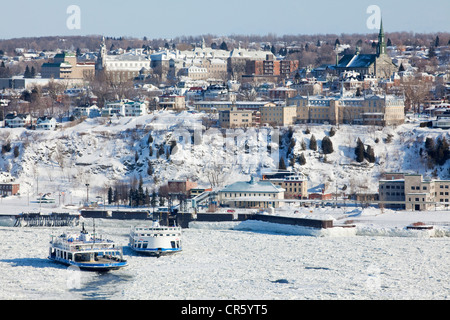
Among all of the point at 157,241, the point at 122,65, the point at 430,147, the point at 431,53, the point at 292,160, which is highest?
the point at 431,53

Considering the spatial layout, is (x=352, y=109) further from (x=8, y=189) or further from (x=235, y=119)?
(x=8, y=189)

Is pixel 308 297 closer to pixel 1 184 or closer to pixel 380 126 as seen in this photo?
pixel 1 184

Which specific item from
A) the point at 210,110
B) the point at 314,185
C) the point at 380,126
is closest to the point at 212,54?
the point at 210,110

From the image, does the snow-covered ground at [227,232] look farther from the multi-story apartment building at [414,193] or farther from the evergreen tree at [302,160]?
the multi-story apartment building at [414,193]

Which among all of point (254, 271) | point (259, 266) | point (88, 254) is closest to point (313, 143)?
point (259, 266)

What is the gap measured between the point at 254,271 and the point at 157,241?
17.9 ft

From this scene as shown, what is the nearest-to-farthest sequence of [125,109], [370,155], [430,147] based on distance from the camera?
1. [430,147]
2. [370,155]
3. [125,109]

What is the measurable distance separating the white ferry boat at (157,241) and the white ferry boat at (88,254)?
5.49ft

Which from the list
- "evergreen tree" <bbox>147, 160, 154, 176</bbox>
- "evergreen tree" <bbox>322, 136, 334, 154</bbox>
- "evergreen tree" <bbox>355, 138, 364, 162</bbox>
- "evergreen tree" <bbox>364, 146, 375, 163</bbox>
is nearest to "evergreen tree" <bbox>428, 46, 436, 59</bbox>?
"evergreen tree" <bbox>322, 136, 334, 154</bbox>

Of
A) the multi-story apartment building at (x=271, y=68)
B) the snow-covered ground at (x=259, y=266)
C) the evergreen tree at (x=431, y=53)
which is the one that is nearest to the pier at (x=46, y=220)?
the snow-covered ground at (x=259, y=266)

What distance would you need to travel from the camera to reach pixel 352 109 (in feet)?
246

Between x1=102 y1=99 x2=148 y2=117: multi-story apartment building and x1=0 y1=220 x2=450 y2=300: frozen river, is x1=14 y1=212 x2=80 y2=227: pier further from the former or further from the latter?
x1=102 y1=99 x2=148 y2=117: multi-story apartment building

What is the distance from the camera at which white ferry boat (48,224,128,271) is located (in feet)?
130

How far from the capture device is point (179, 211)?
54.1 meters
